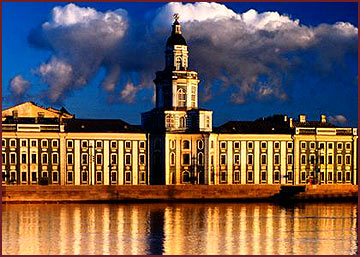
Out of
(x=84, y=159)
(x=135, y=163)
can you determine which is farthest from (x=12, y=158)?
(x=135, y=163)

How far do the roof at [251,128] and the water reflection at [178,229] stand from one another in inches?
498

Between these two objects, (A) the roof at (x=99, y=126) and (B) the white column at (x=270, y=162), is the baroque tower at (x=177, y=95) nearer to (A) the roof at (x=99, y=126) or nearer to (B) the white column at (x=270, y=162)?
(A) the roof at (x=99, y=126)

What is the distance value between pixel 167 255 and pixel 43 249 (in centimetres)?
606

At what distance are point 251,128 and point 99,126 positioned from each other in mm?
12118

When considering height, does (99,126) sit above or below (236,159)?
above

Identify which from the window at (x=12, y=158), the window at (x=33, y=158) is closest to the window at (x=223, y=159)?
the window at (x=33, y=158)

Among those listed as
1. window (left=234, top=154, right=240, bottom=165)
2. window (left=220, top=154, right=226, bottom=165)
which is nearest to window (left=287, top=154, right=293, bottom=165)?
window (left=234, top=154, right=240, bottom=165)

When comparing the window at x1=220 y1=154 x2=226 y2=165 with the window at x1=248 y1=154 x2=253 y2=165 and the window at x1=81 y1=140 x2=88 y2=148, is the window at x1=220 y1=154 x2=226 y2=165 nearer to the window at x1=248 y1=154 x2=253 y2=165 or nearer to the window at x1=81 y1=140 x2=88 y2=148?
the window at x1=248 y1=154 x2=253 y2=165

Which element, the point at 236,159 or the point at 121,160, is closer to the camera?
the point at 121,160

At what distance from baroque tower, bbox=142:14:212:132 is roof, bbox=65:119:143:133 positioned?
2.03 metres

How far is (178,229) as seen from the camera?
194 ft

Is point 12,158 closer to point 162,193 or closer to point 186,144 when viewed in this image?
point 162,193

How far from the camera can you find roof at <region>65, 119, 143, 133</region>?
86188mm

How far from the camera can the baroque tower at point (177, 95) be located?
88.3 m
